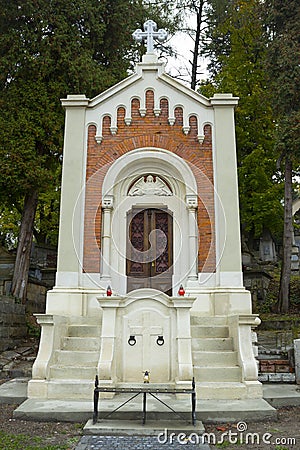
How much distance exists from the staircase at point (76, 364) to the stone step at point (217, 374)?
1.67 m

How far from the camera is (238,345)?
7254 mm

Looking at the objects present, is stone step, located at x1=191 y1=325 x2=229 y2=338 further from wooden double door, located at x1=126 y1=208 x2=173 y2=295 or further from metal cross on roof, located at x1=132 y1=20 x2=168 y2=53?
metal cross on roof, located at x1=132 y1=20 x2=168 y2=53

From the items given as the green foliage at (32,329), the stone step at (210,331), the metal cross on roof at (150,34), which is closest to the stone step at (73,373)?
the stone step at (210,331)

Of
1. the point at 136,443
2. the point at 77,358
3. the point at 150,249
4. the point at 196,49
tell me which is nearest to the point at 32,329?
the point at 150,249

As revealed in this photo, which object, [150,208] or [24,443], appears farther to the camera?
[150,208]

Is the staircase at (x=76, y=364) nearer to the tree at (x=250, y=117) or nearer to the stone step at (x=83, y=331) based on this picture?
the stone step at (x=83, y=331)

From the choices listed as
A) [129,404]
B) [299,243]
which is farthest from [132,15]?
[299,243]

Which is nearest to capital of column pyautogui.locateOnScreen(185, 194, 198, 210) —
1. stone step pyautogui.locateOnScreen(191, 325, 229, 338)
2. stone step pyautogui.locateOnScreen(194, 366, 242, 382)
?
stone step pyautogui.locateOnScreen(191, 325, 229, 338)

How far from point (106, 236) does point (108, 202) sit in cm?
74

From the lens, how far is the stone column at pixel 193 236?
9.36m

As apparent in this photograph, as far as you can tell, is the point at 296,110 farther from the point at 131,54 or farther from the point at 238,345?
the point at 238,345

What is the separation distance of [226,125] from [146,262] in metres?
3.55

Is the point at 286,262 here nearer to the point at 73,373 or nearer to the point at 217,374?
the point at 217,374

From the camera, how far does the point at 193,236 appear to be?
9.47m
